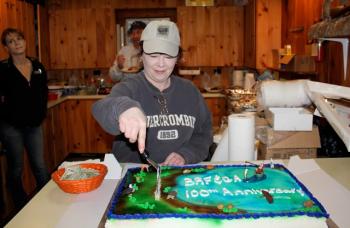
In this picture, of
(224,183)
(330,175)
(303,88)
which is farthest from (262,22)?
(224,183)

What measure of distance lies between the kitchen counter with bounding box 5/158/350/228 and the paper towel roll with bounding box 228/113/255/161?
38cm

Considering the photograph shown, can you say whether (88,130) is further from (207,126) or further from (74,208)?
(74,208)

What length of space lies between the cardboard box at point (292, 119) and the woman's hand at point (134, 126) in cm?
113

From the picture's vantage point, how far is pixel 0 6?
344cm

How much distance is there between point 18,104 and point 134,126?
7.27 ft

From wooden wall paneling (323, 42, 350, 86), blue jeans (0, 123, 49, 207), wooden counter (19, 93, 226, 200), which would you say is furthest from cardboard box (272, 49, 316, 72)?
blue jeans (0, 123, 49, 207)

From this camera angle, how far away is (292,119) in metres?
2.04

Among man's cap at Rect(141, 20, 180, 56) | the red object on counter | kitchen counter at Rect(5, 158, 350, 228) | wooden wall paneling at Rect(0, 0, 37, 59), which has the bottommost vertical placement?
kitchen counter at Rect(5, 158, 350, 228)

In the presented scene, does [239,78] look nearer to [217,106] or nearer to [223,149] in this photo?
[217,106]

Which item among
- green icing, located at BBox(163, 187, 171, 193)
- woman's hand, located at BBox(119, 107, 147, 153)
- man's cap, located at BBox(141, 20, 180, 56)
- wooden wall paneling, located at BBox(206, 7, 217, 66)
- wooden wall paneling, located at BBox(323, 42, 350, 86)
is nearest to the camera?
woman's hand, located at BBox(119, 107, 147, 153)

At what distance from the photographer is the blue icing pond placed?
1.15 m

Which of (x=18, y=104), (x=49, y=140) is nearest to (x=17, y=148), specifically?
(x=18, y=104)

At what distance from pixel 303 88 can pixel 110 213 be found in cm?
125

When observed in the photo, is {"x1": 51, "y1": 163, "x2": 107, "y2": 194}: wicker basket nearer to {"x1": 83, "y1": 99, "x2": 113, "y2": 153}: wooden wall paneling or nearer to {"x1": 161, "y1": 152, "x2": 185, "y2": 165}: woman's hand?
{"x1": 161, "y1": 152, "x2": 185, "y2": 165}: woman's hand
